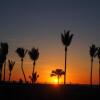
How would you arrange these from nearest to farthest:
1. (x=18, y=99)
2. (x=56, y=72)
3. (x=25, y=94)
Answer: (x=18, y=99) → (x=25, y=94) → (x=56, y=72)

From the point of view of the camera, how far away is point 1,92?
109ft

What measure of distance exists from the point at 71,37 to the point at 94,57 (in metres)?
17.5

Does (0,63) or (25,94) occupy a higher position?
(0,63)

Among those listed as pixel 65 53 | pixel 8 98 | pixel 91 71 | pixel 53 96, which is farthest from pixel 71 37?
pixel 8 98

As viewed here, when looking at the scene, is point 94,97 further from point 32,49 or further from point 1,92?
point 32,49

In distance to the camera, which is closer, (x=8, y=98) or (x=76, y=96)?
(x=8, y=98)

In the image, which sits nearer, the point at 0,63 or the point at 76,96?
the point at 76,96

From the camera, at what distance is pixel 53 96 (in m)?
34.5

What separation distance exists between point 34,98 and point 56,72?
59.3 m

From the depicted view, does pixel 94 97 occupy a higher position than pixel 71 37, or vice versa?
pixel 71 37

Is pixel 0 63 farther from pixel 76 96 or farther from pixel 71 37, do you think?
pixel 76 96

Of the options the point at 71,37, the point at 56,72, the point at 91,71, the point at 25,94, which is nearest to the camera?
the point at 25,94

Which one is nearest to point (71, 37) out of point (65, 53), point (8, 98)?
point (65, 53)

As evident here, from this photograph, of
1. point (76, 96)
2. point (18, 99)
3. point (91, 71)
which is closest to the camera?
point (18, 99)
